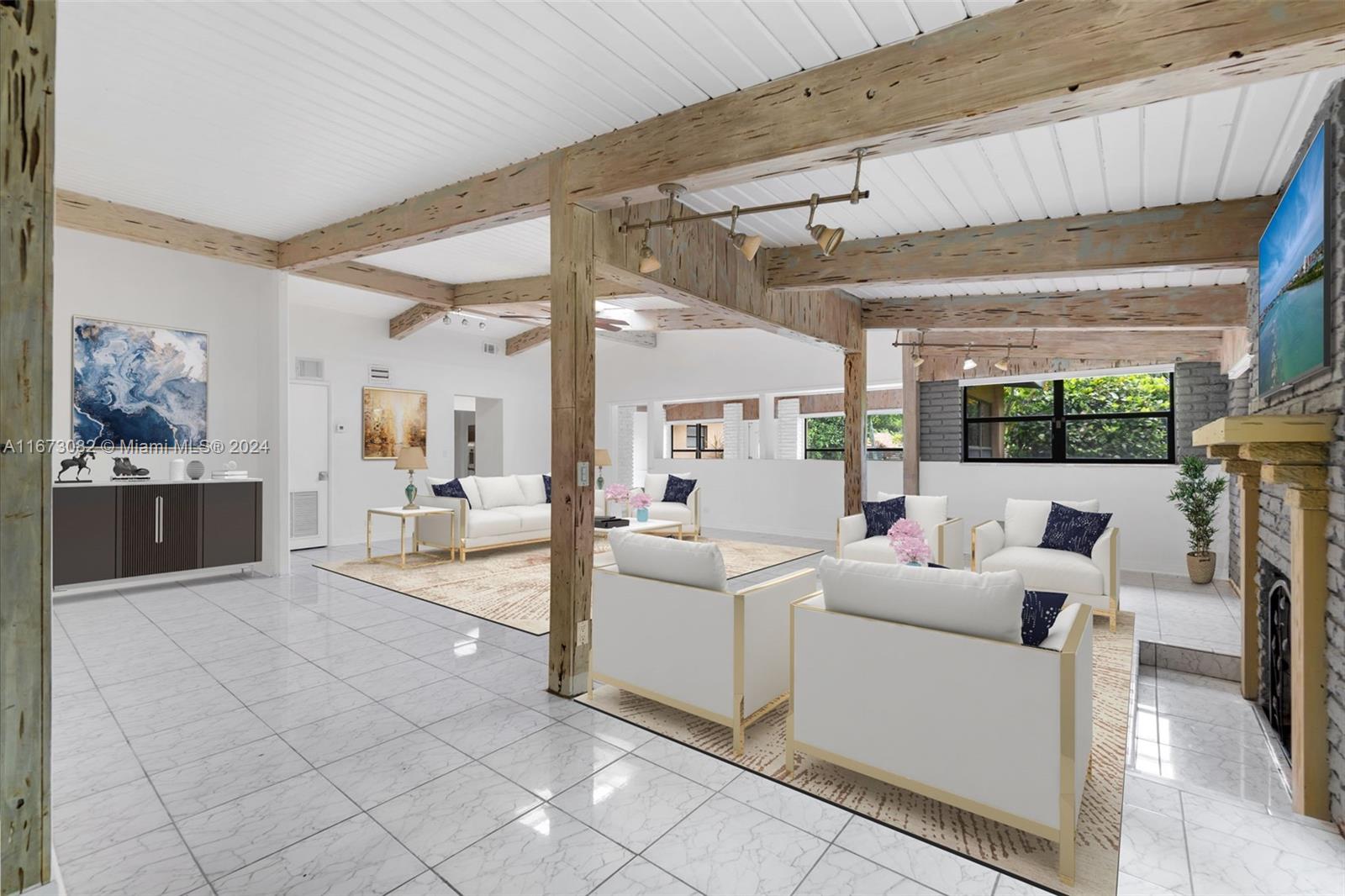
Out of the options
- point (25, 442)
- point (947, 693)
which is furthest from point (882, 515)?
point (25, 442)

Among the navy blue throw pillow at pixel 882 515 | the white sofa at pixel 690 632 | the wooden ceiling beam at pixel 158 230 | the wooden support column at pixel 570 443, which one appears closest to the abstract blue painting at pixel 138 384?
the wooden ceiling beam at pixel 158 230

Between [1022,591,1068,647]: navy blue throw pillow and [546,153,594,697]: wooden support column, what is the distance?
1992mm

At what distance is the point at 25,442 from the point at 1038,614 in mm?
3163

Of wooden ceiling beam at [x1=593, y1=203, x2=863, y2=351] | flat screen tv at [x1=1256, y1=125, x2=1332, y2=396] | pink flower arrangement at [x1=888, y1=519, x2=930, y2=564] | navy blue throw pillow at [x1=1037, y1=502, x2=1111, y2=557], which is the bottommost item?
navy blue throw pillow at [x1=1037, y1=502, x2=1111, y2=557]

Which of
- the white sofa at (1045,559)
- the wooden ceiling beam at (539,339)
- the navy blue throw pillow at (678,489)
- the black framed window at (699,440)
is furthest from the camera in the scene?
the black framed window at (699,440)

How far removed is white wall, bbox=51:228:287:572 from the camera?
17.1ft

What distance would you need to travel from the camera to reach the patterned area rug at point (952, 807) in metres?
1.99

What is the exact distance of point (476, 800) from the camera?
7.57ft

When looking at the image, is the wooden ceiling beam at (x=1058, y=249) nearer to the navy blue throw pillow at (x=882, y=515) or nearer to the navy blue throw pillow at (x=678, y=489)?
the navy blue throw pillow at (x=882, y=515)

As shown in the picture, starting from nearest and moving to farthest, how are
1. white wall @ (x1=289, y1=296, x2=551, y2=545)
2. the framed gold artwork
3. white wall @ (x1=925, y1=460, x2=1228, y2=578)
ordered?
white wall @ (x1=925, y1=460, x2=1228, y2=578) → white wall @ (x1=289, y1=296, x2=551, y2=545) → the framed gold artwork

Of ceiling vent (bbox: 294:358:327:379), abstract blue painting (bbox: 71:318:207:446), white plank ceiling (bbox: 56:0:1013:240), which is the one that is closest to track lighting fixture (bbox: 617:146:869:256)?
white plank ceiling (bbox: 56:0:1013:240)

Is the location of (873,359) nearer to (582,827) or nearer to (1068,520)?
(1068,520)

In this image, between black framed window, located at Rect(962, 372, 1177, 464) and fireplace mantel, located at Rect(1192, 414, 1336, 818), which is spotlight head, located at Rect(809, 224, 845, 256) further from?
black framed window, located at Rect(962, 372, 1177, 464)

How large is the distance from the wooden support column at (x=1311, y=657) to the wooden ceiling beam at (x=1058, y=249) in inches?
80.9
